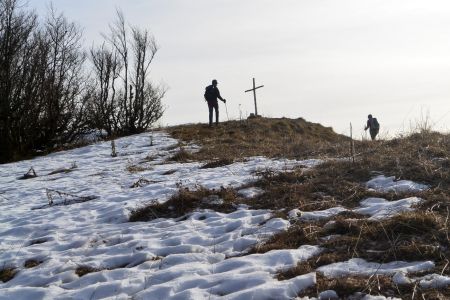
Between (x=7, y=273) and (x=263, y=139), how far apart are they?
12453mm

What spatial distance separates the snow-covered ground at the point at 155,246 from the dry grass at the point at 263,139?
172 cm

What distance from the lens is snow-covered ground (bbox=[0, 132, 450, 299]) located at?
3.89 metres

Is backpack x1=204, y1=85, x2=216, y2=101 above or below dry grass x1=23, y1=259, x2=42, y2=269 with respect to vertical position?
above

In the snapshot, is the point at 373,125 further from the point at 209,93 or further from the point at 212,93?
the point at 209,93

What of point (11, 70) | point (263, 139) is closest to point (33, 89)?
point (11, 70)

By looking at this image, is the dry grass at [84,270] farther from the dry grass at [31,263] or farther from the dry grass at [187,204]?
the dry grass at [187,204]

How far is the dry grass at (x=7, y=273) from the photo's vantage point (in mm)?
4746

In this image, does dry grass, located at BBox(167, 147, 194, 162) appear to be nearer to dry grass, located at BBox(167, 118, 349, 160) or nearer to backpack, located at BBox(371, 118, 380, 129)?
dry grass, located at BBox(167, 118, 349, 160)

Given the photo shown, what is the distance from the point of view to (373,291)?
344cm

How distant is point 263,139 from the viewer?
16672 mm

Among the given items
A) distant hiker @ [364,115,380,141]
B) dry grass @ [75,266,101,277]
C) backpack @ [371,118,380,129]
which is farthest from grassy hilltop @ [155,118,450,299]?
backpack @ [371,118,380,129]

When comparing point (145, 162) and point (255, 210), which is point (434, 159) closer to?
point (255, 210)

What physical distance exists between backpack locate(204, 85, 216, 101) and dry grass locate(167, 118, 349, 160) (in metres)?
1.32

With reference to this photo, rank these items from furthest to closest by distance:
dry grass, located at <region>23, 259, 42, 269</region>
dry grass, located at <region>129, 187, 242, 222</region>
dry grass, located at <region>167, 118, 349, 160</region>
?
dry grass, located at <region>167, 118, 349, 160</region> → dry grass, located at <region>129, 187, 242, 222</region> → dry grass, located at <region>23, 259, 42, 269</region>
